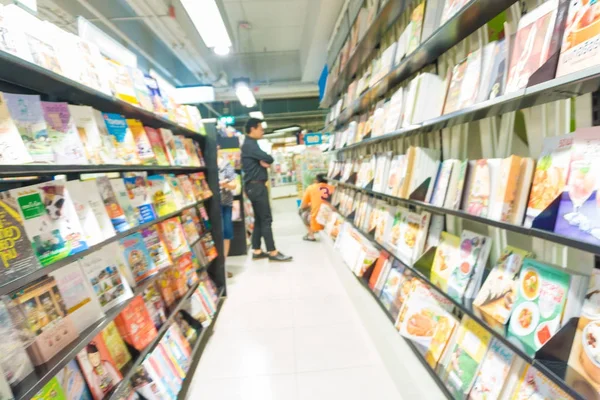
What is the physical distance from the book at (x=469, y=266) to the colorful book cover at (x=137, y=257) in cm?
168

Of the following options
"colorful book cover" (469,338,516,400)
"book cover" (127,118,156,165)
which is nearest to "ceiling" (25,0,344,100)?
"book cover" (127,118,156,165)

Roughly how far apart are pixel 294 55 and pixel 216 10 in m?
5.06

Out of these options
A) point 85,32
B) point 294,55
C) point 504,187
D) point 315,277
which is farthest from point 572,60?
point 294,55

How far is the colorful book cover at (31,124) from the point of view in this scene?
1054mm

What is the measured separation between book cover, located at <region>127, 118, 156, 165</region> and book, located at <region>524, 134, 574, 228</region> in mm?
1924

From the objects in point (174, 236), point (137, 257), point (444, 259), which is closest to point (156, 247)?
point (137, 257)

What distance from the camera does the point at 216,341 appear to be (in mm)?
2471

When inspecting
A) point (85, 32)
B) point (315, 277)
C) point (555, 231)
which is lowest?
point (315, 277)

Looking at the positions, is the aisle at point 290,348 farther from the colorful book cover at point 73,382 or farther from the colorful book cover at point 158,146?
the colorful book cover at point 158,146

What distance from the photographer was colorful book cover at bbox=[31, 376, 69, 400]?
1.01 meters

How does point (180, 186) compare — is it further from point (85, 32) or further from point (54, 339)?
point (54, 339)

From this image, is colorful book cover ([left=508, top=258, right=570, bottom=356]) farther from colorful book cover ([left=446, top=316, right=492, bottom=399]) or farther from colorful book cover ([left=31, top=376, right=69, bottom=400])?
colorful book cover ([left=31, top=376, right=69, bottom=400])

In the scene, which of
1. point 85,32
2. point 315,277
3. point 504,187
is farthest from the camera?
point 315,277

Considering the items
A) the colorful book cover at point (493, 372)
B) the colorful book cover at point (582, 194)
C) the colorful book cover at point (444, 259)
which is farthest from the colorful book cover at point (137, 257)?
the colorful book cover at point (582, 194)
